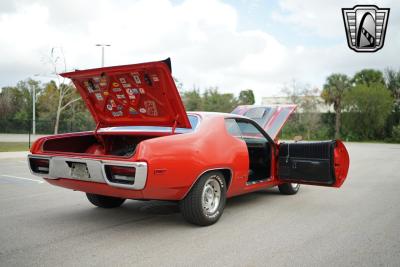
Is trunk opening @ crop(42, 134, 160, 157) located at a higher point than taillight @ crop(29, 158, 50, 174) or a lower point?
higher

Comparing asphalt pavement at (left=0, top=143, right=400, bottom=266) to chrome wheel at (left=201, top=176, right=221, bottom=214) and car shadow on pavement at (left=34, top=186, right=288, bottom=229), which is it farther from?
chrome wheel at (left=201, top=176, right=221, bottom=214)

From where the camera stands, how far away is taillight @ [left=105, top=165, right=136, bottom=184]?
Result: 457cm

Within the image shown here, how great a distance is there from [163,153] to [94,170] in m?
0.81

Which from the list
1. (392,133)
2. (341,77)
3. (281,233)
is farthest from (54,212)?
(341,77)

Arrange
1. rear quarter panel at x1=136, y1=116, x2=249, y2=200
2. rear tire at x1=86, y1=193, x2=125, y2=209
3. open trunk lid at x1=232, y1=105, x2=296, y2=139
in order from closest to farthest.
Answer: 1. rear quarter panel at x1=136, y1=116, x2=249, y2=200
2. rear tire at x1=86, y1=193, x2=125, y2=209
3. open trunk lid at x1=232, y1=105, x2=296, y2=139

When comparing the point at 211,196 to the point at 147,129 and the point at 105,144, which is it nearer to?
the point at 147,129

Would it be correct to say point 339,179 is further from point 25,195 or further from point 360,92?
point 360,92

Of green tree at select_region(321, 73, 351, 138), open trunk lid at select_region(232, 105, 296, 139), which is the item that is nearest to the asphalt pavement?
open trunk lid at select_region(232, 105, 296, 139)

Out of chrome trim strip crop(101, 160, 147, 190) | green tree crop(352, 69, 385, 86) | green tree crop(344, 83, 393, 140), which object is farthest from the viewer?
green tree crop(352, 69, 385, 86)

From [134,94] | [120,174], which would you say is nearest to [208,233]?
[120,174]

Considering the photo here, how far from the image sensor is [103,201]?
20.2 feet

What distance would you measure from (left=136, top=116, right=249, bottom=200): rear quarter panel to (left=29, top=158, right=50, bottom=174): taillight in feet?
5.30

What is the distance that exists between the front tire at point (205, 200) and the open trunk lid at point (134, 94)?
75 centimetres

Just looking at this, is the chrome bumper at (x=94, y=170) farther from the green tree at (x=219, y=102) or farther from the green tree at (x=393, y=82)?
the green tree at (x=393, y=82)
